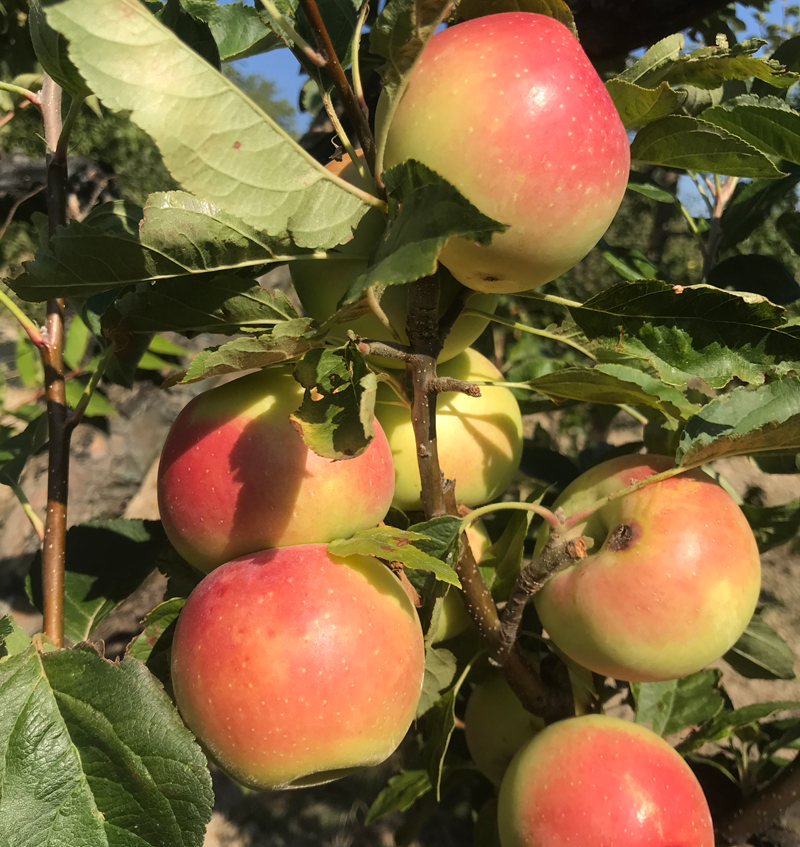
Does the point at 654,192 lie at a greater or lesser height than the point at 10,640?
greater

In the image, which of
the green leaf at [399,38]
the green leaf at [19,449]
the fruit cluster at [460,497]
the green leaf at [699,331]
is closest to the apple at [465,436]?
the fruit cluster at [460,497]

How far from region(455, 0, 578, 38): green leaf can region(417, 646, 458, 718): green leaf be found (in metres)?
0.68

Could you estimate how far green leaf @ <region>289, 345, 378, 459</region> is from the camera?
471 mm

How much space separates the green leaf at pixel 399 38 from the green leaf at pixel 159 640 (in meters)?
0.51

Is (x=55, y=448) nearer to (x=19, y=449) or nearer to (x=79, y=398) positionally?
(x=19, y=449)

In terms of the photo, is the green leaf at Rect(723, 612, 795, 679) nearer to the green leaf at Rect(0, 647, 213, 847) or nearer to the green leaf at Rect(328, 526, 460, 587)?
the green leaf at Rect(328, 526, 460, 587)

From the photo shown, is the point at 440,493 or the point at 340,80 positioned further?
the point at 440,493

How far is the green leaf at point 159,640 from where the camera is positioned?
68cm

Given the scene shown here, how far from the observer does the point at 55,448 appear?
735 mm

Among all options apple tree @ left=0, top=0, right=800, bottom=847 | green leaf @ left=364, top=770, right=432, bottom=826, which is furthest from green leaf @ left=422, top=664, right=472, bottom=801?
green leaf @ left=364, top=770, right=432, bottom=826

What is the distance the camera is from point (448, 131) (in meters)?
0.46

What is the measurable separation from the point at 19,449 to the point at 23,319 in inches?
10.6

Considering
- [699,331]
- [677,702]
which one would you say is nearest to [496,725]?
[677,702]

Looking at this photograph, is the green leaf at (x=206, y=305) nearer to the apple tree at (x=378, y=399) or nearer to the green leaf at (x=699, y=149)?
the apple tree at (x=378, y=399)
